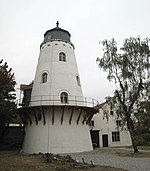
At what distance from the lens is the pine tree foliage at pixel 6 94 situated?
16.8 m

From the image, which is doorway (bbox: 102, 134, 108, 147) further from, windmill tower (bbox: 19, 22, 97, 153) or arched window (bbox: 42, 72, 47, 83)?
arched window (bbox: 42, 72, 47, 83)

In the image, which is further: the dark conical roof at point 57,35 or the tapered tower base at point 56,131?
Result: the dark conical roof at point 57,35

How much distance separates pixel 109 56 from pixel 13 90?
29.8 feet

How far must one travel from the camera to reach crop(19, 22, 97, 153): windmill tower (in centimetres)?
1836

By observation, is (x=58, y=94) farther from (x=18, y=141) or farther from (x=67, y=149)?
(x=18, y=141)

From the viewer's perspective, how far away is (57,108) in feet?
62.4

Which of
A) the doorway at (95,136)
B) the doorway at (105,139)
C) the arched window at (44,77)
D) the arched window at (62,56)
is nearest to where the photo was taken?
the arched window at (44,77)

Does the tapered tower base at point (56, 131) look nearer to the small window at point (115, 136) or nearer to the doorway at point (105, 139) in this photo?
the doorway at point (105, 139)

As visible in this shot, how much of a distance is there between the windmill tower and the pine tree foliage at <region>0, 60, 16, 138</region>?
1603mm

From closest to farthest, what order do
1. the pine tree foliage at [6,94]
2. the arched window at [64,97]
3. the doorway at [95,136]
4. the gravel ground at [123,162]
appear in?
the gravel ground at [123,162] < the pine tree foliage at [6,94] < the arched window at [64,97] < the doorway at [95,136]

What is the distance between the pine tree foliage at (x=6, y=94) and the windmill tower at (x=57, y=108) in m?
1.60

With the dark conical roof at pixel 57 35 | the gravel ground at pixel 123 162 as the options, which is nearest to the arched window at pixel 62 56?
the dark conical roof at pixel 57 35

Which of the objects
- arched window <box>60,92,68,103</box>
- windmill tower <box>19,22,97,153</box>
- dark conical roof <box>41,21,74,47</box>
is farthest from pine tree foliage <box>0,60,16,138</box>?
dark conical roof <box>41,21,74,47</box>

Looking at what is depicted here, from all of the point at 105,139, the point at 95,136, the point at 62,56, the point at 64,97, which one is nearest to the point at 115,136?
the point at 105,139
